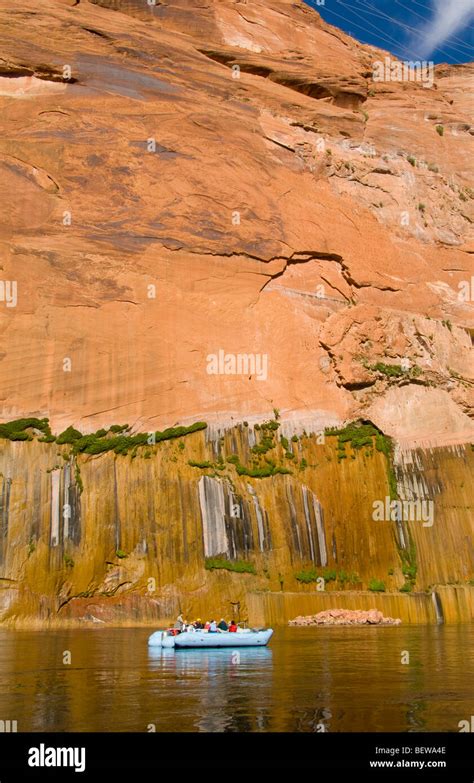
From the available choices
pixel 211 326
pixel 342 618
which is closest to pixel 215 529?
pixel 342 618

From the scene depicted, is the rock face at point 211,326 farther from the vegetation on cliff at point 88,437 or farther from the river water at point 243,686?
the river water at point 243,686

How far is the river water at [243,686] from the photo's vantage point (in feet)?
40.0

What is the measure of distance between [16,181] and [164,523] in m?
18.9

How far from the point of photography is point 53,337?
122 feet

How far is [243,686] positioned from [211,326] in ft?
84.9

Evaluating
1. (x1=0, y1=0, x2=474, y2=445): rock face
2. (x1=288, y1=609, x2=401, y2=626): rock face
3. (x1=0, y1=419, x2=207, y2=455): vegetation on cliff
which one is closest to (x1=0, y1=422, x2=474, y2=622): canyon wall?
(x1=0, y1=419, x2=207, y2=455): vegetation on cliff

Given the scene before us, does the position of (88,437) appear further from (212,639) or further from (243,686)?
(243,686)

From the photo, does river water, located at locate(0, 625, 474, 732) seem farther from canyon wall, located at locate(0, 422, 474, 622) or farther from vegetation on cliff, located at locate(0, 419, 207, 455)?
vegetation on cliff, located at locate(0, 419, 207, 455)

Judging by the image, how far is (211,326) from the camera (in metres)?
40.1

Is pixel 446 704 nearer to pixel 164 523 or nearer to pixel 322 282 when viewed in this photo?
pixel 164 523

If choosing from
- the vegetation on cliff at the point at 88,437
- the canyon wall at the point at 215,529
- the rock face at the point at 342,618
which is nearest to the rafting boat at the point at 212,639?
the canyon wall at the point at 215,529

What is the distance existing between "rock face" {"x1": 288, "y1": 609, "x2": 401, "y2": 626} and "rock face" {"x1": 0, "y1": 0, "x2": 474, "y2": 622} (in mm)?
1654
